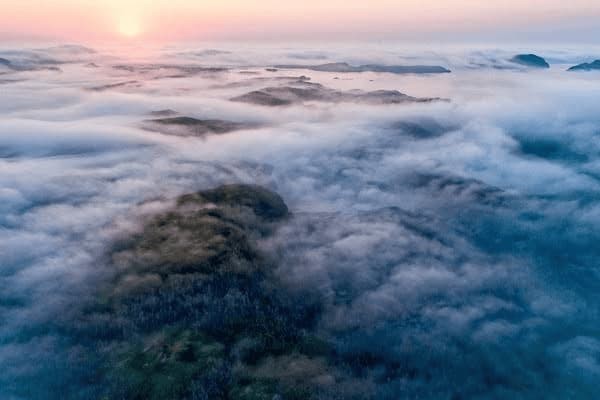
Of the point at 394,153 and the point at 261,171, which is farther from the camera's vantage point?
the point at 394,153

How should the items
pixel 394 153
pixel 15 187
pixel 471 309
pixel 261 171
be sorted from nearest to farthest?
pixel 471 309, pixel 15 187, pixel 261 171, pixel 394 153

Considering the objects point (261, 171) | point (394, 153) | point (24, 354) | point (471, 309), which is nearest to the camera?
point (24, 354)

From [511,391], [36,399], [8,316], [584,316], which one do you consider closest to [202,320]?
[36,399]

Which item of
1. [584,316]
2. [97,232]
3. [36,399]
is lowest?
[584,316]

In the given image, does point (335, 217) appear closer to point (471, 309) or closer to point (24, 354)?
point (471, 309)

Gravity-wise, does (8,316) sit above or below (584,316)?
above

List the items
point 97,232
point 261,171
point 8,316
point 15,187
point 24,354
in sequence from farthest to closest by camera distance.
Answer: point 261,171 → point 15,187 → point 97,232 → point 8,316 → point 24,354

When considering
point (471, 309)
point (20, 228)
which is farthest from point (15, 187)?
point (471, 309)

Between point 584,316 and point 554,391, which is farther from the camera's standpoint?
point 584,316

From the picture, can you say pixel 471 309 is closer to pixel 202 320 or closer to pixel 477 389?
pixel 477 389
